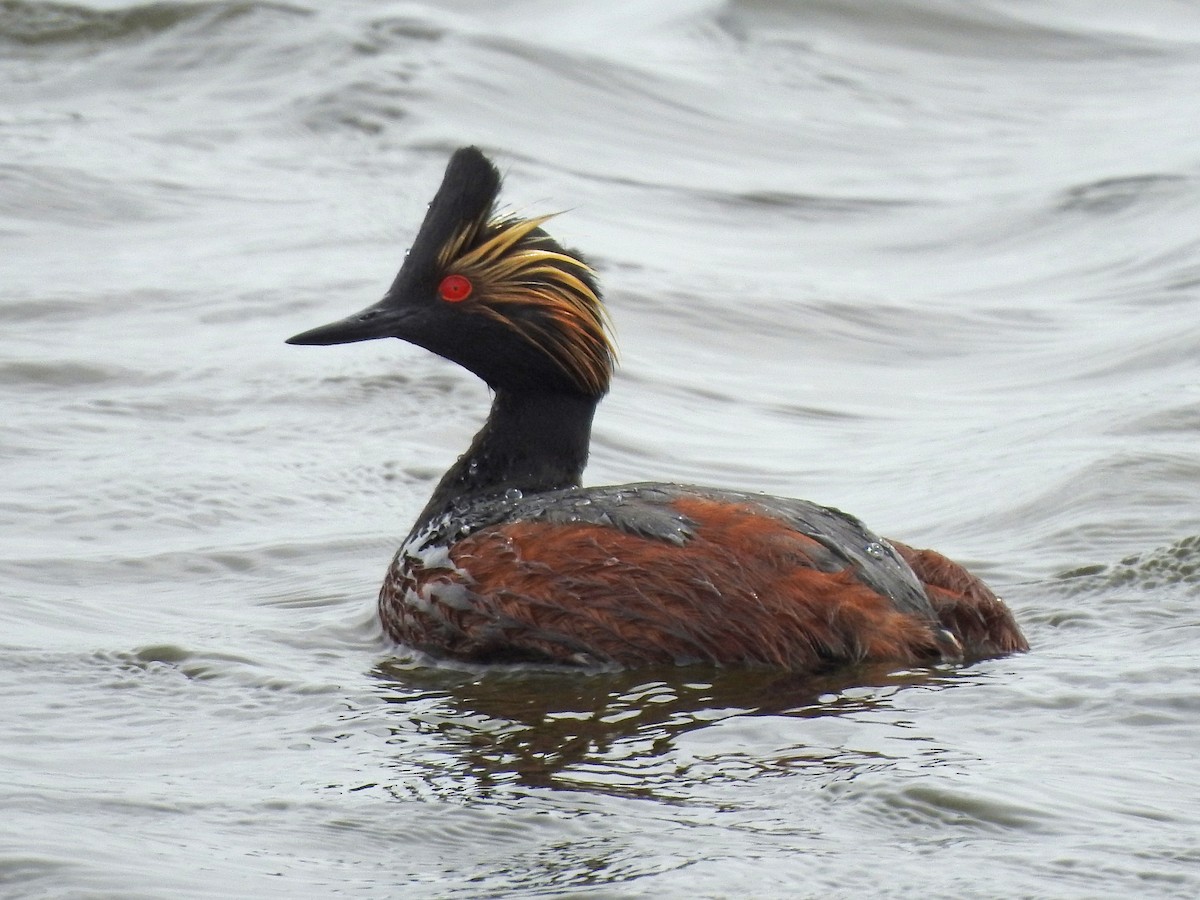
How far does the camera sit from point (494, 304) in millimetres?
7781

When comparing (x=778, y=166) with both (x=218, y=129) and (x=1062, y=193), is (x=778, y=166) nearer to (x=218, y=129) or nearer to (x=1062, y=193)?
(x=1062, y=193)

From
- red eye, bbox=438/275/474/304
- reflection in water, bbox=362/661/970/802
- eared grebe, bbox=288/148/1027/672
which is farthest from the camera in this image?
red eye, bbox=438/275/474/304

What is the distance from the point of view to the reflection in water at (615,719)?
19.5 feet

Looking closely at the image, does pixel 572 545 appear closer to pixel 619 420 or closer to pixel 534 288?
pixel 534 288

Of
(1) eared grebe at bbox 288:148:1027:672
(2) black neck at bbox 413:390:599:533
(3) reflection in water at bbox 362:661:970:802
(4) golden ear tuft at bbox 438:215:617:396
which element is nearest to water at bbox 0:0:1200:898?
(3) reflection in water at bbox 362:661:970:802

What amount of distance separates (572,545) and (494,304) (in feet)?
4.13

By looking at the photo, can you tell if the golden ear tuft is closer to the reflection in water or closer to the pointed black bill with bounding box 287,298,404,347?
the pointed black bill with bounding box 287,298,404,347

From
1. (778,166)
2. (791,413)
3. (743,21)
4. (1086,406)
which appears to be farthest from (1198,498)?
(743,21)

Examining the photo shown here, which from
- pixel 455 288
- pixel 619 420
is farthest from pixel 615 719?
pixel 619 420

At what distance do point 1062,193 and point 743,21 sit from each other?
5.32 metres

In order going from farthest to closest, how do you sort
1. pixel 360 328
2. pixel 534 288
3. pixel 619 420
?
pixel 619 420, pixel 360 328, pixel 534 288

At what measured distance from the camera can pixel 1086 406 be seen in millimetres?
11008

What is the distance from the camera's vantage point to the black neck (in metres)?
7.89

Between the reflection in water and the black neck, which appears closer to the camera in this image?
the reflection in water
